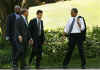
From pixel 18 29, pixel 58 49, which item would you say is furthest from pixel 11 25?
pixel 58 49

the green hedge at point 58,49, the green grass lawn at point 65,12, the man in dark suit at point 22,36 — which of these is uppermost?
the green grass lawn at point 65,12

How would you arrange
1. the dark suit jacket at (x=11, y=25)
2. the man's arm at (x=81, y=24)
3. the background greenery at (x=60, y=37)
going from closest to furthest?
the dark suit jacket at (x=11, y=25)
the man's arm at (x=81, y=24)
the background greenery at (x=60, y=37)

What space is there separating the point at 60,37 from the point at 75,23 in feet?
11.7

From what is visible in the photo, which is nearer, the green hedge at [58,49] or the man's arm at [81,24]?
the man's arm at [81,24]

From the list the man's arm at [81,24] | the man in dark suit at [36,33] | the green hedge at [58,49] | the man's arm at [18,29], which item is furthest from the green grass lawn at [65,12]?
the man's arm at [18,29]

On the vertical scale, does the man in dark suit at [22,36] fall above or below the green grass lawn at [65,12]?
below

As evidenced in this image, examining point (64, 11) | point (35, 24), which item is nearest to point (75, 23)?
point (35, 24)

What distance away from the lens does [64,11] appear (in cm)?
1548

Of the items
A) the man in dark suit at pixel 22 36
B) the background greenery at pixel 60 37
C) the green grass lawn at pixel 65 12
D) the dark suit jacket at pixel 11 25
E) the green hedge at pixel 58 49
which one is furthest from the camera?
the green grass lawn at pixel 65 12

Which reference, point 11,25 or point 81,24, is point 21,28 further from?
point 81,24

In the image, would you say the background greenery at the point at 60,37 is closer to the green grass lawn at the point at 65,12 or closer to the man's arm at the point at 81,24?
the green grass lawn at the point at 65,12

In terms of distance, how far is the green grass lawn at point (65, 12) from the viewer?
15.0m

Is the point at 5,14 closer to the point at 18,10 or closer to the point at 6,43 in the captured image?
the point at 6,43

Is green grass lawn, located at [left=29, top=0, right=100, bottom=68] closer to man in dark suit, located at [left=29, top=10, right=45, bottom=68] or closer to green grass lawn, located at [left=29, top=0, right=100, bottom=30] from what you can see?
green grass lawn, located at [left=29, top=0, right=100, bottom=30]
